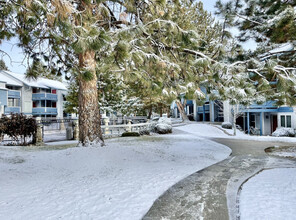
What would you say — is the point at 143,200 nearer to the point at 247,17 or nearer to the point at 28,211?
the point at 28,211

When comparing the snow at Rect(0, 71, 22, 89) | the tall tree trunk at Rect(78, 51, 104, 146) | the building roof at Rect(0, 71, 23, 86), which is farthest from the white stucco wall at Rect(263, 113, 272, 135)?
the snow at Rect(0, 71, 22, 89)

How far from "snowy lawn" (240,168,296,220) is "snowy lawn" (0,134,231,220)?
150 centimetres

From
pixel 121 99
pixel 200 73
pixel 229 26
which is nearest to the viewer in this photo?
pixel 229 26

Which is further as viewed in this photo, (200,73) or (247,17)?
(200,73)

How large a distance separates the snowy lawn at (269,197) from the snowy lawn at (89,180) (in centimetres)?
150

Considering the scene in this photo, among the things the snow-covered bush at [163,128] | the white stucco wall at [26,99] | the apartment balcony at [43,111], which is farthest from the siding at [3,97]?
the snow-covered bush at [163,128]

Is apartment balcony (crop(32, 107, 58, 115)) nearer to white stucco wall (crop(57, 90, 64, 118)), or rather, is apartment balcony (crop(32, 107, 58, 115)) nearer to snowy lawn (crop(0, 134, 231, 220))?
white stucco wall (crop(57, 90, 64, 118))

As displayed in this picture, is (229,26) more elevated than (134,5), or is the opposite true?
(134,5)

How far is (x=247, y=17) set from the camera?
7004 mm

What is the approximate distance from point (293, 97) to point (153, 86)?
187 inches

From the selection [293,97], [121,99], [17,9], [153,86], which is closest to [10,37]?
[17,9]

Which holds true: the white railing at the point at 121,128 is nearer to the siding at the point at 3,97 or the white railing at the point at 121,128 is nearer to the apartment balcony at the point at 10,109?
the siding at the point at 3,97

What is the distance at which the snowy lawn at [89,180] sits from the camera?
3273mm

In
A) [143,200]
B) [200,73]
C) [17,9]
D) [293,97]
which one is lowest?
[143,200]
